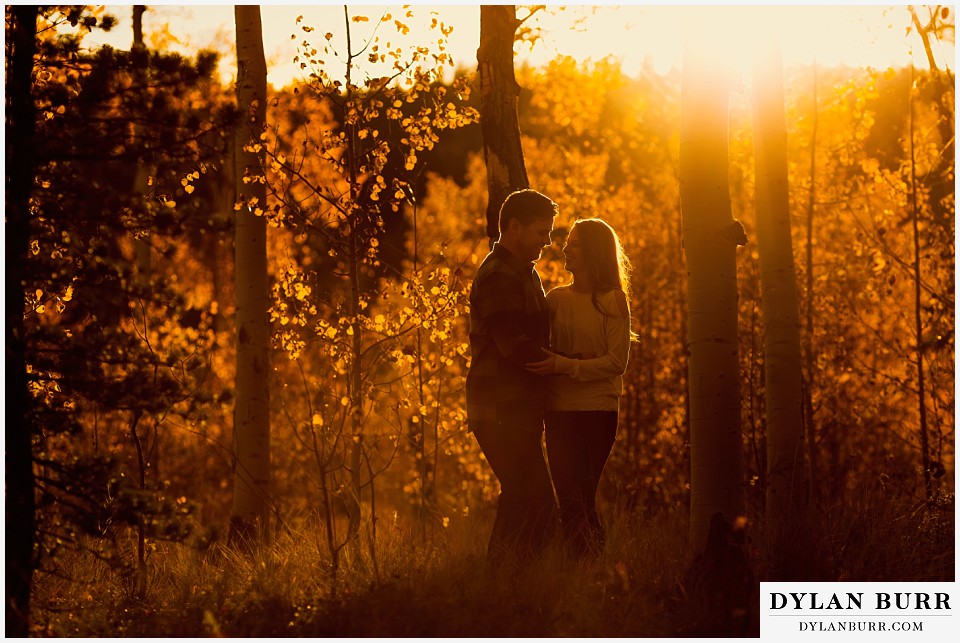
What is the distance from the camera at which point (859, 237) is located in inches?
566

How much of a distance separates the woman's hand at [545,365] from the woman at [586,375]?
0.41ft

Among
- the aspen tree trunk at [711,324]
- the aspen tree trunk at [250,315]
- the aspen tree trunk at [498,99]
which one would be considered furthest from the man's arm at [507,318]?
the aspen tree trunk at [250,315]

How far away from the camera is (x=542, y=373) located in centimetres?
480

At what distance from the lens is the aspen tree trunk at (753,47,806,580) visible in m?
6.54

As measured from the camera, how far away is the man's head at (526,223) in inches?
195

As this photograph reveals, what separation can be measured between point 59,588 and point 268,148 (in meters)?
3.53

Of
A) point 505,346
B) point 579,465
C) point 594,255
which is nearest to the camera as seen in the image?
point 505,346

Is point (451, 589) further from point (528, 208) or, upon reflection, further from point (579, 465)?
point (528, 208)

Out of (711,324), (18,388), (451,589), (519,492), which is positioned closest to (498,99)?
(711,324)

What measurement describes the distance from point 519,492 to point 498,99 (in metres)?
2.88

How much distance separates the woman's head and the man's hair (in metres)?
0.22

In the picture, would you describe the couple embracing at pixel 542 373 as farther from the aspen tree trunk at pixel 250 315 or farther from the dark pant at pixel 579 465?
the aspen tree trunk at pixel 250 315

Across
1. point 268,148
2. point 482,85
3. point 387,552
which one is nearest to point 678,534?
point 387,552

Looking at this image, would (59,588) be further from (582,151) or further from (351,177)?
(582,151)
